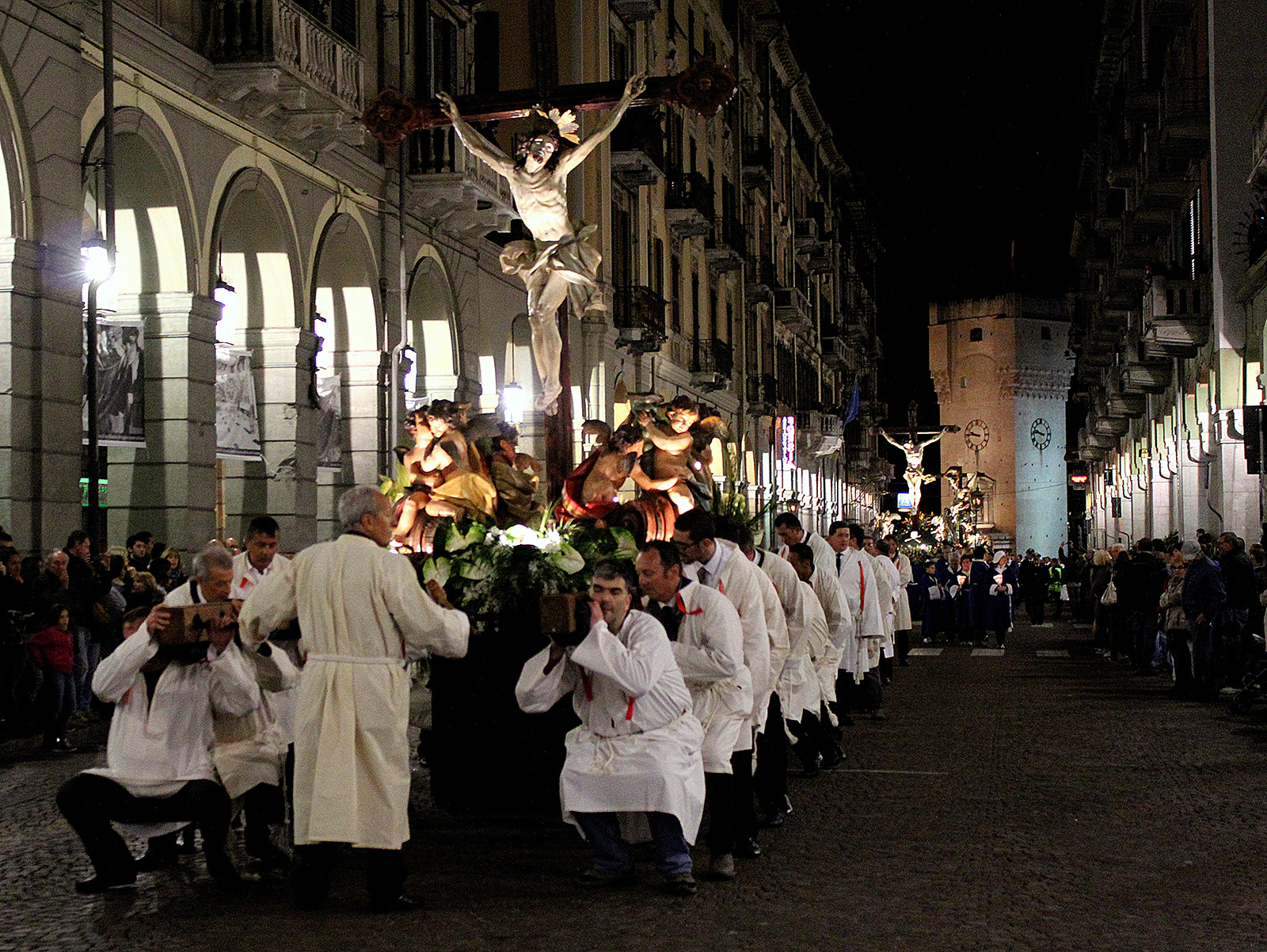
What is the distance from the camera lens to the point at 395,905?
7.98 meters

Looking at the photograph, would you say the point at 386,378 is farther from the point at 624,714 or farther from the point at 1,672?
the point at 624,714

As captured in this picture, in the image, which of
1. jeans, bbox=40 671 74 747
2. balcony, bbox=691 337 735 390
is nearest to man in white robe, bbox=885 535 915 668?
jeans, bbox=40 671 74 747

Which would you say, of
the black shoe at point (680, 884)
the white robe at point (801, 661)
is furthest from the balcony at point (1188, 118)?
the black shoe at point (680, 884)

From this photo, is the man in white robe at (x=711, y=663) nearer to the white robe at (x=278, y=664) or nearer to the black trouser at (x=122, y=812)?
the white robe at (x=278, y=664)

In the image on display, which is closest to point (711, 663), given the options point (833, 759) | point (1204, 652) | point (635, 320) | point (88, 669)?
point (833, 759)

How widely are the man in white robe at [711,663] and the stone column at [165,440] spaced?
36.1 ft

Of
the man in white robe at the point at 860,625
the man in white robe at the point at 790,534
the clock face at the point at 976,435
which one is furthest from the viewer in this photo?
the clock face at the point at 976,435

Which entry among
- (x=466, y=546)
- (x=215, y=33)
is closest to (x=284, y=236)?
(x=215, y=33)

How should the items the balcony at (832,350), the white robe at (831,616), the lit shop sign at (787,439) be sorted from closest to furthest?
the white robe at (831,616) < the lit shop sign at (787,439) < the balcony at (832,350)

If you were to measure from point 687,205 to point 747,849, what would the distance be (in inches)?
1256

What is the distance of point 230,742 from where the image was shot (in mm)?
8766

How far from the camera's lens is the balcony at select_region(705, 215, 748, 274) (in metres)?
45.6

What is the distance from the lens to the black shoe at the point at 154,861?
8984 millimetres

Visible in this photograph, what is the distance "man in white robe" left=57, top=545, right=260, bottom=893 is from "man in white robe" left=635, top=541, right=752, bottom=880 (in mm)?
2148
